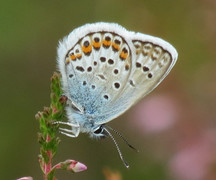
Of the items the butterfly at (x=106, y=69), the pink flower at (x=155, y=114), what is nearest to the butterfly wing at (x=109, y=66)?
the butterfly at (x=106, y=69)

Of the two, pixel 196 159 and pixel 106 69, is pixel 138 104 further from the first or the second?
pixel 106 69

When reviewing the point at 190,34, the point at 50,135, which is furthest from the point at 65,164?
the point at 190,34

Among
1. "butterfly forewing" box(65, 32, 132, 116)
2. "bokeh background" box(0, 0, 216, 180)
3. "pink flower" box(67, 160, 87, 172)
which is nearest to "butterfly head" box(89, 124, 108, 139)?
"butterfly forewing" box(65, 32, 132, 116)

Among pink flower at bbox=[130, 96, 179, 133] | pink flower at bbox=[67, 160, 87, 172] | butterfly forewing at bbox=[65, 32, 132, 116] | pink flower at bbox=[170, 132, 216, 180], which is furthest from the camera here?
pink flower at bbox=[130, 96, 179, 133]

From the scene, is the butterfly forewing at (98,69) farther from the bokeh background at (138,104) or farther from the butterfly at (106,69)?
the bokeh background at (138,104)

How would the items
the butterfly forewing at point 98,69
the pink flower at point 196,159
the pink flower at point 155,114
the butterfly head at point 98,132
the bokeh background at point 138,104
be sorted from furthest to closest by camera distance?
the pink flower at point 155,114, the bokeh background at point 138,104, the pink flower at point 196,159, the butterfly forewing at point 98,69, the butterfly head at point 98,132

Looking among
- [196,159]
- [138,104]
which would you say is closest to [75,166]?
[196,159]

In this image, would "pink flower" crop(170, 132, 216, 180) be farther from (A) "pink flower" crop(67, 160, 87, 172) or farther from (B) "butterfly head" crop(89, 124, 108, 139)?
(A) "pink flower" crop(67, 160, 87, 172)
